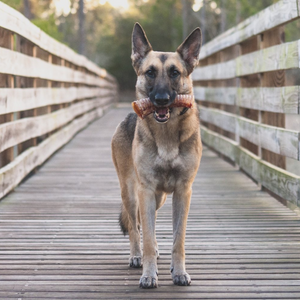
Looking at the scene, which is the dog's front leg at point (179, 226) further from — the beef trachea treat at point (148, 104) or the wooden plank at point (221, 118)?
the wooden plank at point (221, 118)

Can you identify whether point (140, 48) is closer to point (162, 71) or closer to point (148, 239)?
point (162, 71)

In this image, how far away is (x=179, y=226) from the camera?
3.66 m

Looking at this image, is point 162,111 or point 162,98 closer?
point 162,98

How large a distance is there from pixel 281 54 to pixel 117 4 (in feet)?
208

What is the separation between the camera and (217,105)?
10445mm

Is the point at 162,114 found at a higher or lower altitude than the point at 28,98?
lower

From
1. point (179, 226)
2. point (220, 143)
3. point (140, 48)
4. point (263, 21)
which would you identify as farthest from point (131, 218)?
point (220, 143)

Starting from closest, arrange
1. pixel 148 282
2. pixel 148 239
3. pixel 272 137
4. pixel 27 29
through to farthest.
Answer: pixel 148 282 < pixel 148 239 < pixel 272 137 < pixel 27 29

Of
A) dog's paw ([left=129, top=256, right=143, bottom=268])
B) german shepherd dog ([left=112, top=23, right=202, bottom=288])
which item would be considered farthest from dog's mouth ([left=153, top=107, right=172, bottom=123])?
dog's paw ([left=129, top=256, right=143, bottom=268])

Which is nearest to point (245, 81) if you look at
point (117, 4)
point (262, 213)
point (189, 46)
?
point (262, 213)

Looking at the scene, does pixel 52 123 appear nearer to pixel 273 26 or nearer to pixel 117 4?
pixel 273 26

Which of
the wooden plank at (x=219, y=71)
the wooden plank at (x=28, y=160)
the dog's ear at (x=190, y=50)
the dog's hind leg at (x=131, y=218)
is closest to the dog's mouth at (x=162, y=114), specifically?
the dog's ear at (x=190, y=50)

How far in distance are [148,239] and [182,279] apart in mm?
344

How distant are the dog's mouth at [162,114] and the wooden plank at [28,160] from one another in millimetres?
2429
